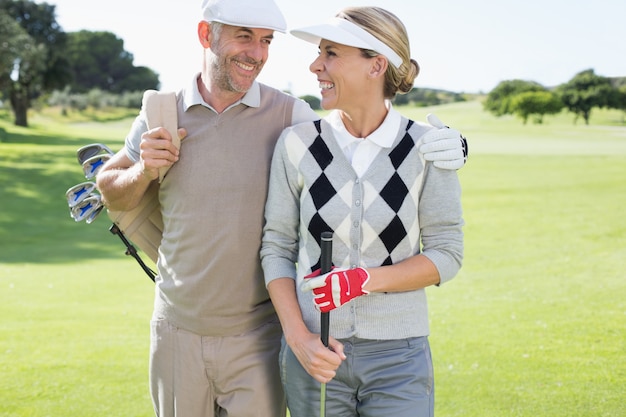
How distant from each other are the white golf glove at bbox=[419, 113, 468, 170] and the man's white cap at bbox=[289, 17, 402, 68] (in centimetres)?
28

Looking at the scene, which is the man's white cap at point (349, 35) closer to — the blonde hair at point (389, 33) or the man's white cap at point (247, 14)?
the blonde hair at point (389, 33)

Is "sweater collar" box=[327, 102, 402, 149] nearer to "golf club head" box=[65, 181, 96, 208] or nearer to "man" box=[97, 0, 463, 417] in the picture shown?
"man" box=[97, 0, 463, 417]

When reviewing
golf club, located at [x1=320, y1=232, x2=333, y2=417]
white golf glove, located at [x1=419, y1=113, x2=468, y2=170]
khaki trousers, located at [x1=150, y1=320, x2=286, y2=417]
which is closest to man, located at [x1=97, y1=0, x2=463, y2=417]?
khaki trousers, located at [x1=150, y1=320, x2=286, y2=417]

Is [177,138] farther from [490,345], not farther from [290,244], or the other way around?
[490,345]

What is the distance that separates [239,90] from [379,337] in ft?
3.27

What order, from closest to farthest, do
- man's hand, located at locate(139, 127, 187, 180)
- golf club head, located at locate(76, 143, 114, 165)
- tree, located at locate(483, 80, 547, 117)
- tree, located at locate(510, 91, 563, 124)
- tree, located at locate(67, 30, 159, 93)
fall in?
man's hand, located at locate(139, 127, 187, 180)
golf club head, located at locate(76, 143, 114, 165)
tree, located at locate(510, 91, 563, 124)
tree, located at locate(483, 80, 547, 117)
tree, located at locate(67, 30, 159, 93)

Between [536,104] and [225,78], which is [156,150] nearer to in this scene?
[225,78]

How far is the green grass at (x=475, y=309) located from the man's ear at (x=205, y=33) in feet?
8.53

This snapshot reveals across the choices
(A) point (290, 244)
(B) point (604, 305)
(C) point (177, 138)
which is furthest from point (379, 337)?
(B) point (604, 305)

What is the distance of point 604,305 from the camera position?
7543 millimetres

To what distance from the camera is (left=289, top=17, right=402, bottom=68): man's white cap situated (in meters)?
2.36

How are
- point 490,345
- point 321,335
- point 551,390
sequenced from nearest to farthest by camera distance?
point 321,335, point 551,390, point 490,345

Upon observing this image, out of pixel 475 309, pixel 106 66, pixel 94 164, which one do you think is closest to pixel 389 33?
pixel 94 164

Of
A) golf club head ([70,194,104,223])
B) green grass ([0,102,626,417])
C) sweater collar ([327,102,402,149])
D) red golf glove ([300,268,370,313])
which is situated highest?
sweater collar ([327,102,402,149])
